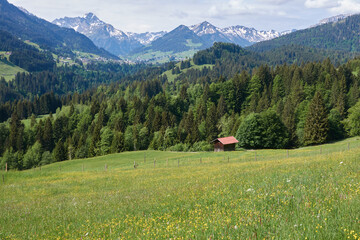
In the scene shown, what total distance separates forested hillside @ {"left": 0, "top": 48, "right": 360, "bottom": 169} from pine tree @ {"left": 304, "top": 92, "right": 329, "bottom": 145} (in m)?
0.31

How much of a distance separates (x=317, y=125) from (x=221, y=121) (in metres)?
45.0

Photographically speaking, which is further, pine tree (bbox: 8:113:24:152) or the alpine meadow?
pine tree (bbox: 8:113:24:152)

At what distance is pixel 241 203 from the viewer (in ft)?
32.1

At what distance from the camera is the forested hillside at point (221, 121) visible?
3457 inches

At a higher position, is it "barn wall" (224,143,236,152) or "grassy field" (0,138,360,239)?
"grassy field" (0,138,360,239)

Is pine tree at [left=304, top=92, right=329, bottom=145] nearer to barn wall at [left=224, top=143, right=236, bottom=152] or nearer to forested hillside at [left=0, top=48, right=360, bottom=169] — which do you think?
forested hillside at [left=0, top=48, right=360, bottom=169]

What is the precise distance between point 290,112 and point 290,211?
106m

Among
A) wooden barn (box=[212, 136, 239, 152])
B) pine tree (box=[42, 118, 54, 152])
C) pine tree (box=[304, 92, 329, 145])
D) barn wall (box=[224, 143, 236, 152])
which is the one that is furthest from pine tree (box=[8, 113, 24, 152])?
pine tree (box=[304, 92, 329, 145])

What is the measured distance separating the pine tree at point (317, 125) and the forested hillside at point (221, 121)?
311 mm

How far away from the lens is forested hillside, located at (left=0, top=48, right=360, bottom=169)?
87812 mm

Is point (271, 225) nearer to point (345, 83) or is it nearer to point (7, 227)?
point (7, 227)

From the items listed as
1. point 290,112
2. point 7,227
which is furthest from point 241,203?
point 290,112

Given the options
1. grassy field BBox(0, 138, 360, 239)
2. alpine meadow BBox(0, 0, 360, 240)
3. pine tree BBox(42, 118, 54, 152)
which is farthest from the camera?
pine tree BBox(42, 118, 54, 152)

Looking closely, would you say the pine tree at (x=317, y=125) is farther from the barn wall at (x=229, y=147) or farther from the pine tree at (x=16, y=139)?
the pine tree at (x=16, y=139)
